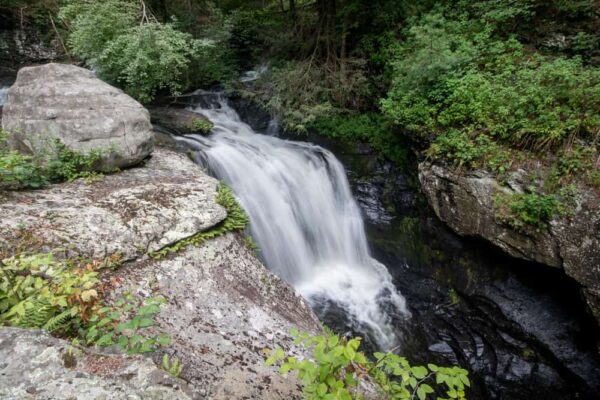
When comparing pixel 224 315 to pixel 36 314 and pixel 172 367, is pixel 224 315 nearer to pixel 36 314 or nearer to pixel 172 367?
pixel 172 367

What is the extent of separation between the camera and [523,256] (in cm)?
538

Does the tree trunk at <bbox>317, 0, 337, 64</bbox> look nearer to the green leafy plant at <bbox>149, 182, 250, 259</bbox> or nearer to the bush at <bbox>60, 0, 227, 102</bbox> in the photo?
the bush at <bbox>60, 0, 227, 102</bbox>

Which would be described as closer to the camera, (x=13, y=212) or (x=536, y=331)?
(x=13, y=212)

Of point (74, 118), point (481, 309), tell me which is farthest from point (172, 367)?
point (481, 309)

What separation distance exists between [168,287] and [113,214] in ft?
3.96

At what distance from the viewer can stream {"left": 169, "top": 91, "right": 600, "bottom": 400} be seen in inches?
217

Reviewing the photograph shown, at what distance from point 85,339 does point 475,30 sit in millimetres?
8489

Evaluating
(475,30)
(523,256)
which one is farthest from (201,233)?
(475,30)

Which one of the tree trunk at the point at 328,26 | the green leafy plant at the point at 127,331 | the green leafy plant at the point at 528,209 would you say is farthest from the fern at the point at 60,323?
the tree trunk at the point at 328,26

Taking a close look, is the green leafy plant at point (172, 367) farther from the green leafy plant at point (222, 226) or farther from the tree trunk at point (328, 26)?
the tree trunk at point (328, 26)

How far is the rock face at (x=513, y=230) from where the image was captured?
4.70 meters

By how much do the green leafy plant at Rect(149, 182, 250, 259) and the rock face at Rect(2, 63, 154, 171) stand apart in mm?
1578

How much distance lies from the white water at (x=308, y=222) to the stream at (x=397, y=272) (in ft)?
0.08

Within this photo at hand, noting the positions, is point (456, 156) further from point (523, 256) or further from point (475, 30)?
point (475, 30)
